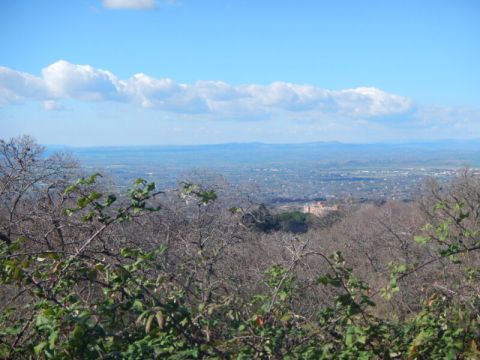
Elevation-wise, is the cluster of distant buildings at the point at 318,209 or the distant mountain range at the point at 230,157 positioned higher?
the distant mountain range at the point at 230,157

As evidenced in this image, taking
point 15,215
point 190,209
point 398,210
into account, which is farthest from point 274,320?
point 398,210

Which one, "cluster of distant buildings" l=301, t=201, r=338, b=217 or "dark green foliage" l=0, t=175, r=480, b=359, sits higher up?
"dark green foliage" l=0, t=175, r=480, b=359

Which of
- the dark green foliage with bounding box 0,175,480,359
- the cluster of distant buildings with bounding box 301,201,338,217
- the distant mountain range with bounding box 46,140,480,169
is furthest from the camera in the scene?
the distant mountain range with bounding box 46,140,480,169

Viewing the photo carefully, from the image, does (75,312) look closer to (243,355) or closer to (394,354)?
(243,355)

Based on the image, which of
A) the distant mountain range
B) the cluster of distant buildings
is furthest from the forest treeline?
the cluster of distant buildings

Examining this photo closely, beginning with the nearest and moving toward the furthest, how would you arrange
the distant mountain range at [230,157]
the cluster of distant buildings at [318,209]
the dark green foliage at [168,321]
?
the dark green foliage at [168,321] < the cluster of distant buildings at [318,209] < the distant mountain range at [230,157]

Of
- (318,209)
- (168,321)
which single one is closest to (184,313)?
(168,321)

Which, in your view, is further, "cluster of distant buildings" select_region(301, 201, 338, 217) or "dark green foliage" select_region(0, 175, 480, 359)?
"cluster of distant buildings" select_region(301, 201, 338, 217)

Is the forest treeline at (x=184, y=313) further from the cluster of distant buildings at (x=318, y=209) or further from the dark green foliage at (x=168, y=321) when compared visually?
the cluster of distant buildings at (x=318, y=209)

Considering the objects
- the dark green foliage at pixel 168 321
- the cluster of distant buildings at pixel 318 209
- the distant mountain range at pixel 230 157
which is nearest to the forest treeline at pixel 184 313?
the dark green foliage at pixel 168 321

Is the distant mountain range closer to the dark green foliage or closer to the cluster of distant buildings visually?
the cluster of distant buildings

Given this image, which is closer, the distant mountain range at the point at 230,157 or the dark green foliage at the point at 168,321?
the dark green foliage at the point at 168,321
